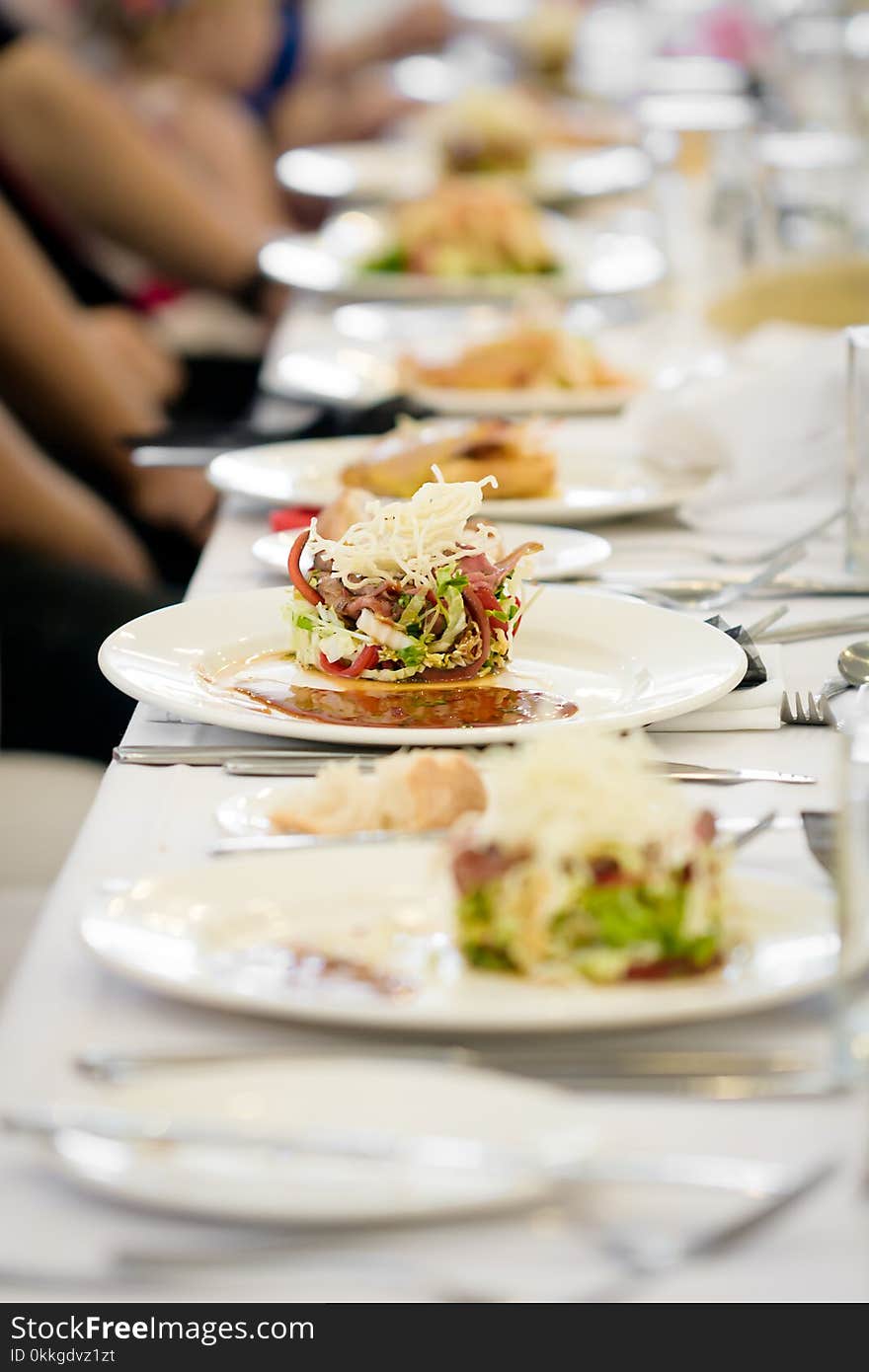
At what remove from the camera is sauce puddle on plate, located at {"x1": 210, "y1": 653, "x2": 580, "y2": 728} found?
3.10 ft

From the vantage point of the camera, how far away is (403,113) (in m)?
5.26

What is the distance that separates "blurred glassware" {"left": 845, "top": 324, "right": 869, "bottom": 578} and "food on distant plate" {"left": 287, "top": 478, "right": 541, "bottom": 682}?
383 mm

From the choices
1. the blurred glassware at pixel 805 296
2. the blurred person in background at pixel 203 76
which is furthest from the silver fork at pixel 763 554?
the blurred person in background at pixel 203 76

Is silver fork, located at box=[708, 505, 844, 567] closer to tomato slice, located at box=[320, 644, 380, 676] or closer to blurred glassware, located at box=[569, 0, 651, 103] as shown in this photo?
tomato slice, located at box=[320, 644, 380, 676]

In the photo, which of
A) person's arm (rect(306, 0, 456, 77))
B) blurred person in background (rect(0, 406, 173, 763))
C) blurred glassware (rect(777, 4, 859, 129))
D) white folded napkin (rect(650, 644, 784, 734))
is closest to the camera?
white folded napkin (rect(650, 644, 784, 734))

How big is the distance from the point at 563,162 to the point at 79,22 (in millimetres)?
1767

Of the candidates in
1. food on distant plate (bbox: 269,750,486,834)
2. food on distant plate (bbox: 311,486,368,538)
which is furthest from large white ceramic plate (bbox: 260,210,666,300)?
food on distant plate (bbox: 269,750,486,834)

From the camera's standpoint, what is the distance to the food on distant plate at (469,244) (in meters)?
2.78

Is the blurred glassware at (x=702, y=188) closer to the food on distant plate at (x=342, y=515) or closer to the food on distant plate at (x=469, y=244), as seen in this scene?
the food on distant plate at (x=469, y=244)

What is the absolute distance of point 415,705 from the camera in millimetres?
979

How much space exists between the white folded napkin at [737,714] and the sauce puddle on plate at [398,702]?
0.06 m

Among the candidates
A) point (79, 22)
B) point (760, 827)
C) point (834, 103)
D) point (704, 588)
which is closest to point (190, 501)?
point (704, 588)

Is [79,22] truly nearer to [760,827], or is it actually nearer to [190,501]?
[190,501]

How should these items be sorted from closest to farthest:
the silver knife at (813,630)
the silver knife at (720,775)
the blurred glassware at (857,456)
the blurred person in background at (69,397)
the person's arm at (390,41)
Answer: the silver knife at (720,775) < the silver knife at (813,630) < the blurred glassware at (857,456) < the blurred person in background at (69,397) < the person's arm at (390,41)
